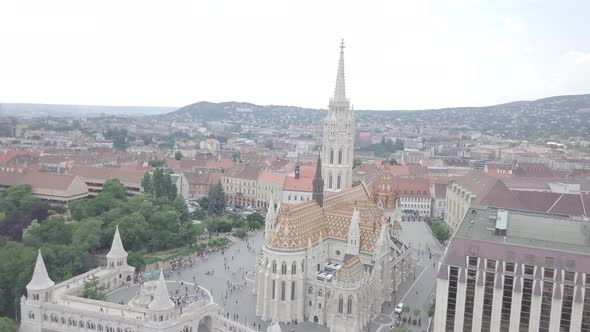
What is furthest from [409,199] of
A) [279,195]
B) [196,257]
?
[196,257]

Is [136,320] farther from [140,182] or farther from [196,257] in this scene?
[140,182]

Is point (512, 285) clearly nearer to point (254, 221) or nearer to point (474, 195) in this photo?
point (474, 195)

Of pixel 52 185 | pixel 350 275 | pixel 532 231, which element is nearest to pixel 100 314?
pixel 350 275

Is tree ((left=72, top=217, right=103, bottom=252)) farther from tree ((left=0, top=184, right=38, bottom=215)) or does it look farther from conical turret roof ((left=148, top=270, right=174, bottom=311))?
conical turret roof ((left=148, top=270, right=174, bottom=311))

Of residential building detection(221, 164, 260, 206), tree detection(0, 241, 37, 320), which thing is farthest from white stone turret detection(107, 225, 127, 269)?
residential building detection(221, 164, 260, 206)

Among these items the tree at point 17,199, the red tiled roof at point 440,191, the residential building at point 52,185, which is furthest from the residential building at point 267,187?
the tree at point 17,199
